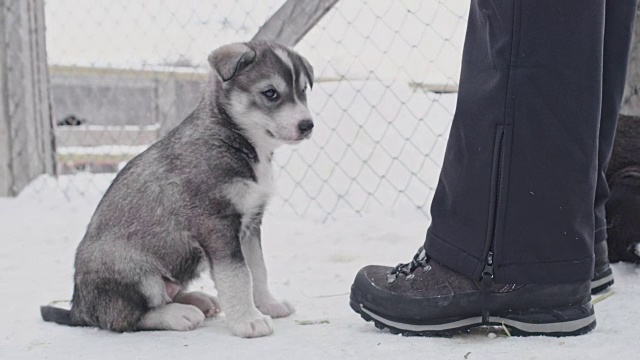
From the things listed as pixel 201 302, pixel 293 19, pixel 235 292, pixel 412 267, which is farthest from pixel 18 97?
pixel 412 267

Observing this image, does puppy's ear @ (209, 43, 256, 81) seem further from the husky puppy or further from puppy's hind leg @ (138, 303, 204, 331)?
puppy's hind leg @ (138, 303, 204, 331)

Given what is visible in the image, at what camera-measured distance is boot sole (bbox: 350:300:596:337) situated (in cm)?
184

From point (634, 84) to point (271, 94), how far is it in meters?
1.50

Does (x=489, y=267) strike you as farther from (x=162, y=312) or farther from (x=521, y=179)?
(x=162, y=312)

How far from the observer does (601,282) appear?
2.30 m

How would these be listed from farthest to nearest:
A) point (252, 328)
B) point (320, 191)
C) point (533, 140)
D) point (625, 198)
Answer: point (320, 191)
point (625, 198)
point (252, 328)
point (533, 140)

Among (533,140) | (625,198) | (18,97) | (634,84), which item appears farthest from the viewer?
(18,97)

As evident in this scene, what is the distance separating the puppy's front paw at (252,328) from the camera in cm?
196

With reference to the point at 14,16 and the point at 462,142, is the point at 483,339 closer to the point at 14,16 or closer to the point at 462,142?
Result: the point at 462,142

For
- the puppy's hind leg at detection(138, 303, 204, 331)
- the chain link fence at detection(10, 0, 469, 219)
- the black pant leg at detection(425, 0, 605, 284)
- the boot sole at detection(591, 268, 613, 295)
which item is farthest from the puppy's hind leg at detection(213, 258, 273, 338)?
the chain link fence at detection(10, 0, 469, 219)

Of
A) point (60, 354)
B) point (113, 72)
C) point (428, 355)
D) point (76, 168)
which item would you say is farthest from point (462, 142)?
point (76, 168)

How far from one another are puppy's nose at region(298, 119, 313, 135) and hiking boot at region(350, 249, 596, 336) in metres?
0.59

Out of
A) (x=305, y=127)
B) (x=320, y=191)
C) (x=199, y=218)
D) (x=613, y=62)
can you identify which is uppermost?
(x=613, y=62)

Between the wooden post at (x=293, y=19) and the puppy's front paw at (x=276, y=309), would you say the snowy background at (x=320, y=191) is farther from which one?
the wooden post at (x=293, y=19)
